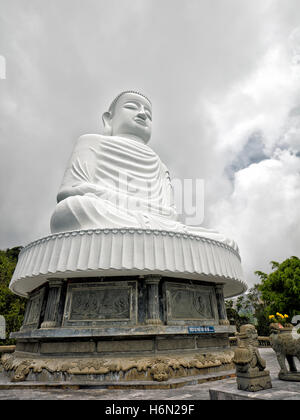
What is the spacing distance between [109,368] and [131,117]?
30.2 feet

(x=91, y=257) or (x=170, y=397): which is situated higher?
(x=91, y=257)

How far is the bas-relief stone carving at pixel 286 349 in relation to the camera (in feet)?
12.9

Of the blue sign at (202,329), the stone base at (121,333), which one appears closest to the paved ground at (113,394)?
the stone base at (121,333)

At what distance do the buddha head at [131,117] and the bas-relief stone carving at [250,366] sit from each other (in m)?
9.23

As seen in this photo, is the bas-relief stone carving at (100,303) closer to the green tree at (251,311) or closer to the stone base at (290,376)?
the stone base at (290,376)

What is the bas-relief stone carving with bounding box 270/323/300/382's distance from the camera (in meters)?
3.94

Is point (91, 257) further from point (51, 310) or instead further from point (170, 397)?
point (170, 397)

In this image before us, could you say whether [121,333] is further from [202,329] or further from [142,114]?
[142,114]

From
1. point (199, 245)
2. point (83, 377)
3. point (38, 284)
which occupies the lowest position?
point (83, 377)
